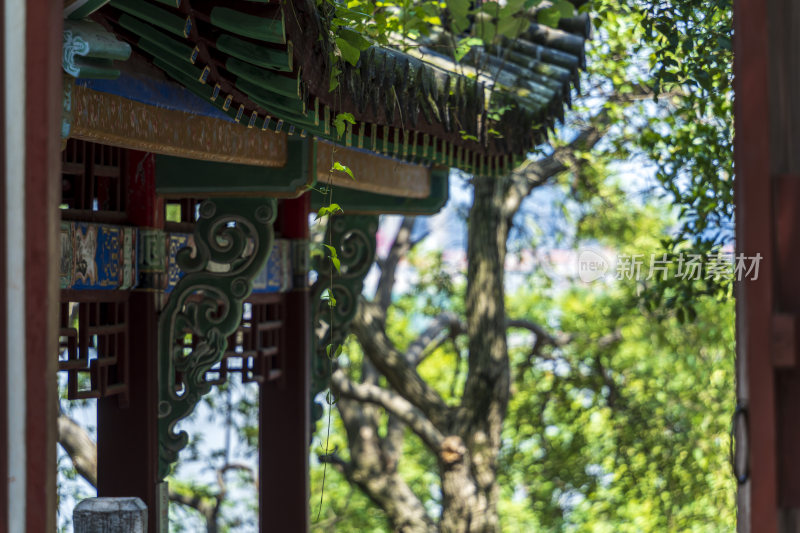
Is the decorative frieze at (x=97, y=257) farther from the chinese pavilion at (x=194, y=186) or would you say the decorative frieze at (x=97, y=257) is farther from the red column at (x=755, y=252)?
the red column at (x=755, y=252)

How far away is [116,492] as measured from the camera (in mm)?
3023

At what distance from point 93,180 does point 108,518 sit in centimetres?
131

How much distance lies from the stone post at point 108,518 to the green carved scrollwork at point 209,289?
4.23 feet

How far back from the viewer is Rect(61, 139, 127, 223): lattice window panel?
2783 millimetres

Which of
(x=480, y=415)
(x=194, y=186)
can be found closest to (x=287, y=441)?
(x=194, y=186)

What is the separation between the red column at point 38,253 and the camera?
1.29 meters

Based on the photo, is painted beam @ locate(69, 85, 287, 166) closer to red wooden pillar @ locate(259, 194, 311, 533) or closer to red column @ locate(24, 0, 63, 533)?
red column @ locate(24, 0, 63, 533)

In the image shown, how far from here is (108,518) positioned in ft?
5.91

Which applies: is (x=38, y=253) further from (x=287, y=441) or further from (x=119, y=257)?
(x=287, y=441)

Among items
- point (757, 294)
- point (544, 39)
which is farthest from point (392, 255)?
point (757, 294)

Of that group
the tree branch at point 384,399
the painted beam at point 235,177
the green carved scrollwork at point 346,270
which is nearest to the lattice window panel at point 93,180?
the painted beam at point 235,177

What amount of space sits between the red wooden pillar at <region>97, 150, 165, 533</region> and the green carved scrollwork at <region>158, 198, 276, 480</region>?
7 centimetres

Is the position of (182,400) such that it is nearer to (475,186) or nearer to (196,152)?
(196,152)

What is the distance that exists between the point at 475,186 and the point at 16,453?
6264 millimetres
